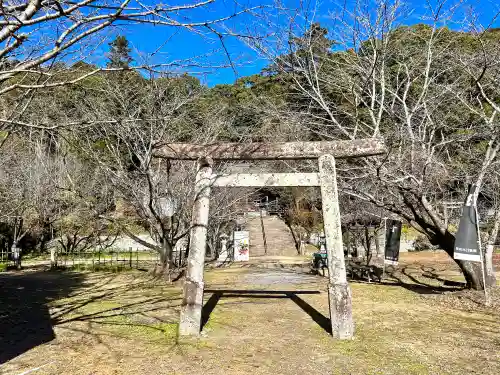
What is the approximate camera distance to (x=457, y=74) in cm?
1059

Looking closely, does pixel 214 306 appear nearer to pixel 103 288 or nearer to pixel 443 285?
pixel 103 288

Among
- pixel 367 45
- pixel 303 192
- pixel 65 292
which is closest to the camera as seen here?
pixel 367 45

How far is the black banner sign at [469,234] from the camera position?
27.3ft

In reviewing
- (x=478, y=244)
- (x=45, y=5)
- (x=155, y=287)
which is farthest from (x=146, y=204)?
(x=45, y=5)

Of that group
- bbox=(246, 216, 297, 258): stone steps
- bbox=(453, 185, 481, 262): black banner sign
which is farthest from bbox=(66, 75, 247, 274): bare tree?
bbox=(246, 216, 297, 258): stone steps

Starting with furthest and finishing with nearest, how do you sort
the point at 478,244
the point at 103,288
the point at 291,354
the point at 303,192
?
the point at 303,192, the point at 103,288, the point at 478,244, the point at 291,354

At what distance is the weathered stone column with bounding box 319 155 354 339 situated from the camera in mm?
6324

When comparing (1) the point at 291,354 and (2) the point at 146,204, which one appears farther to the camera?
(2) the point at 146,204

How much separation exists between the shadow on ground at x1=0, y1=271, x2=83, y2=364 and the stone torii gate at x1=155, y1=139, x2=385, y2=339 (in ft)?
7.71

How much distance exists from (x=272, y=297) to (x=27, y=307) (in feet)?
18.0

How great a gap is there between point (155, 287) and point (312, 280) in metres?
5.12

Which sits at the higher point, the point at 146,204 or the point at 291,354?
the point at 146,204

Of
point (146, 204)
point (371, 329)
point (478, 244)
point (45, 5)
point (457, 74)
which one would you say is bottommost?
point (371, 329)

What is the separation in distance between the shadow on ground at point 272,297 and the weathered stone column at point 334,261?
0.55m
